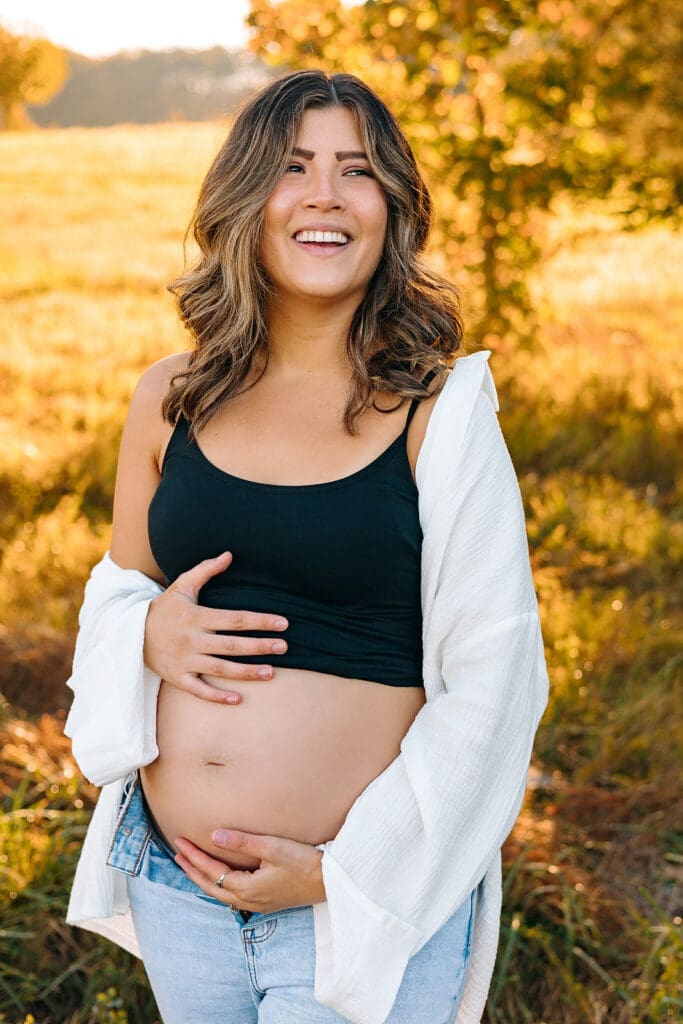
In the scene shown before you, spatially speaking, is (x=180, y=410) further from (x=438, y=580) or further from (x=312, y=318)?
(x=438, y=580)

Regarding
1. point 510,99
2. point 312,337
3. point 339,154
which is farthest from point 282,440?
point 510,99

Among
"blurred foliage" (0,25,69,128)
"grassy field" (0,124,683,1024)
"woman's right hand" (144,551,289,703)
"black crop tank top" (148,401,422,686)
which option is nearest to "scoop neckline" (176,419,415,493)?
"black crop tank top" (148,401,422,686)

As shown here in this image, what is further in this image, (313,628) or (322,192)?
(322,192)

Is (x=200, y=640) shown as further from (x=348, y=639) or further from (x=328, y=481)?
(x=328, y=481)

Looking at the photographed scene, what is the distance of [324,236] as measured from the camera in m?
2.15

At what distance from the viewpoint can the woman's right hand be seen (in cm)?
200

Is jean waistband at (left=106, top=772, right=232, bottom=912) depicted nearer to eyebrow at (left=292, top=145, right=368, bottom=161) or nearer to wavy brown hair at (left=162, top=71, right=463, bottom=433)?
wavy brown hair at (left=162, top=71, right=463, bottom=433)

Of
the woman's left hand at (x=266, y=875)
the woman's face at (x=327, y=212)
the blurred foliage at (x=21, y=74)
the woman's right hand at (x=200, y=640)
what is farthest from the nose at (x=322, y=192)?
the blurred foliage at (x=21, y=74)

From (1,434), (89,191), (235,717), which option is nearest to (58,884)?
(235,717)

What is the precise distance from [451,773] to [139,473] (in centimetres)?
92

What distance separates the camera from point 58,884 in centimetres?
316

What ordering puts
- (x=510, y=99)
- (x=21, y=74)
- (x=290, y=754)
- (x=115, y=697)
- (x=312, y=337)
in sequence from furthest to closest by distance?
(x=21, y=74) → (x=510, y=99) → (x=312, y=337) → (x=115, y=697) → (x=290, y=754)

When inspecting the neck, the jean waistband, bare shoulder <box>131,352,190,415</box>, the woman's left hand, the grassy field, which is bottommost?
the grassy field

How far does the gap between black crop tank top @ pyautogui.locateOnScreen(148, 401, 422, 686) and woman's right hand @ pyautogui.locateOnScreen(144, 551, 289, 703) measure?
0.05 metres
